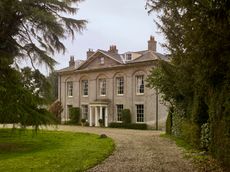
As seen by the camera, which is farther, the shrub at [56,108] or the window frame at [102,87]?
the shrub at [56,108]

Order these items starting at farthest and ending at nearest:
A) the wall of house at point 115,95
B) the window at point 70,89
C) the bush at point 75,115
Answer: the window at point 70,89 < the bush at point 75,115 < the wall of house at point 115,95

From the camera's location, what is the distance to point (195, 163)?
1266 cm

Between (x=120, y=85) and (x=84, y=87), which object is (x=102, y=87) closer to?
(x=120, y=85)

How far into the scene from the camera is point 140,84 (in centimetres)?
4034

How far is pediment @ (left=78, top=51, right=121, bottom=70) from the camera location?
1714 inches

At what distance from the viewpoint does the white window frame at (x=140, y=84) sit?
131 ft

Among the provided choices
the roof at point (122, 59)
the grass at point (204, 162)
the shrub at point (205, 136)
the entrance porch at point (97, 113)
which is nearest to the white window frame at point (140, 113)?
the entrance porch at point (97, 113)

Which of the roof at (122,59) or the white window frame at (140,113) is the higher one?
the roof at (122,59)

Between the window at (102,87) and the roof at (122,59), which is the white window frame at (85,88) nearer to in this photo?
the roof at (122,59)

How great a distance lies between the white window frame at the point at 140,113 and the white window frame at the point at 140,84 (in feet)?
4.26

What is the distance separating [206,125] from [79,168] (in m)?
6.30

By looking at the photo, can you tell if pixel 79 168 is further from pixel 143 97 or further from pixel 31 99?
pixel 143 97

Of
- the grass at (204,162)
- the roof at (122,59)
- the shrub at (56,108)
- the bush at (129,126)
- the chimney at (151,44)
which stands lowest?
the grass at (204,162)

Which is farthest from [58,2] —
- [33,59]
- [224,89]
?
[224,89]
